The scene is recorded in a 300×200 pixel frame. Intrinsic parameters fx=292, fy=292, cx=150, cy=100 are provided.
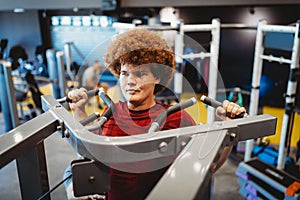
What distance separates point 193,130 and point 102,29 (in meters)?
7.73

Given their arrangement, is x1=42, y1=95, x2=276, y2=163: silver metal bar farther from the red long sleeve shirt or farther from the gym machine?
the red long sleeve shirt

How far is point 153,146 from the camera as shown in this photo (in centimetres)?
64

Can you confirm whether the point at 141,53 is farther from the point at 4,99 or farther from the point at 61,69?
the point at 61,69

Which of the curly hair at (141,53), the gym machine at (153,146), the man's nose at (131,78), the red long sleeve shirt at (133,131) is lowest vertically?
the red long sleeve shirt at (133,131)

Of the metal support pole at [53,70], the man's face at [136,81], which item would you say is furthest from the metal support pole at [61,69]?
the man's face at [136,81]

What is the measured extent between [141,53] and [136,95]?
15 centimetres

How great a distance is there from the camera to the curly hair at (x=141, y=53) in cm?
98

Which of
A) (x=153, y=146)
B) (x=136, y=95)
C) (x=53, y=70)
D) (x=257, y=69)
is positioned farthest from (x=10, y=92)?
(x=153, y=146)

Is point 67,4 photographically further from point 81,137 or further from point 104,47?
point 81,137

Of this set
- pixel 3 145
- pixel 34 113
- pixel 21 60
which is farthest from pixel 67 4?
pixel 3 145

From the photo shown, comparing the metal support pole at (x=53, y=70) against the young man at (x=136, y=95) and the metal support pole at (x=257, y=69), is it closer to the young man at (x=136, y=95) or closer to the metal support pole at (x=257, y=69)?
the metal support pole at (x=257, y=69)

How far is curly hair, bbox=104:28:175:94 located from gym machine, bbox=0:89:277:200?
0.97 ft

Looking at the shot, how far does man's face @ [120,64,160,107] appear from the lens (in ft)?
3.14

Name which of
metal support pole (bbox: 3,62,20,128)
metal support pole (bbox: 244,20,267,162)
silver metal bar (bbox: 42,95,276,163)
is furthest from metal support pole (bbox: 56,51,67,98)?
silver metal bar (bbox: 42,95,276,163)
